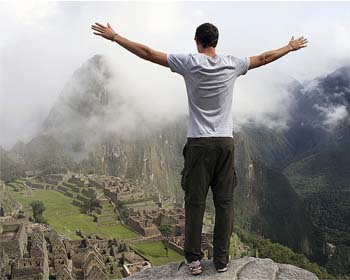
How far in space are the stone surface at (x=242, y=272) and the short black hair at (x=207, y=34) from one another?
1489 millimetres

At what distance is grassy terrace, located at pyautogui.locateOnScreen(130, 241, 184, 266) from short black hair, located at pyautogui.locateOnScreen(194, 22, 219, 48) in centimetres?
1681

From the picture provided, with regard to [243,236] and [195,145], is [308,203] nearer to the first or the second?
[243,236]

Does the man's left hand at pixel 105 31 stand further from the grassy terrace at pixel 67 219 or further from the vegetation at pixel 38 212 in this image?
the vegetation at pixel 38 212

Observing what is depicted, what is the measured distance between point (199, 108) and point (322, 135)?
7784 cm

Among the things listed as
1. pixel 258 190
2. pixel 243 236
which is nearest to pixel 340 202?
pixel 258 190

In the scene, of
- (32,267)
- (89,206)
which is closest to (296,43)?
(32,267)

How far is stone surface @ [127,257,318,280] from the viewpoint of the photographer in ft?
9.15

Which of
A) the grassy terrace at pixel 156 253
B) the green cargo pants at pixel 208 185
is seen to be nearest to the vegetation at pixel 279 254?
the grassy terrace at pixel 156 253

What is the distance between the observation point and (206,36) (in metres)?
2.71

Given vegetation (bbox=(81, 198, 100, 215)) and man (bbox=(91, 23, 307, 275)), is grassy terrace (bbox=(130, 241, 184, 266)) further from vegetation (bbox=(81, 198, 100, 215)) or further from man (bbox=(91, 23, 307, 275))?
man (bbox=(91, 23, 307, 275))

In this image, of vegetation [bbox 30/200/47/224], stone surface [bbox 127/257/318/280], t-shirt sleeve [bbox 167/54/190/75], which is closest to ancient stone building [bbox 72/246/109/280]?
vegetation [bbox 30/200/47/224]

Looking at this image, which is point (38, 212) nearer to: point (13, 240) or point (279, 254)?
point (13, 240)

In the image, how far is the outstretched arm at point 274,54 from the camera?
A: 2.87 metres

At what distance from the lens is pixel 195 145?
2.72 m
